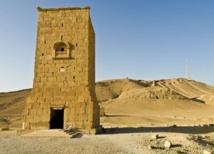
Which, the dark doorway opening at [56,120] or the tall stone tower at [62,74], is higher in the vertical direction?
the tall stone tower at [62,74]

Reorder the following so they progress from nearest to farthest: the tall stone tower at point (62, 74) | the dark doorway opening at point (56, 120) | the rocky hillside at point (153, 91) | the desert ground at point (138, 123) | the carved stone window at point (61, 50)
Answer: the desert ground at point (138, 123) → the tall stone tower at point (62, 74) → the dark doorway opening at point (56, 120) → the carved stone window at point (61, 50) → the rocky hillside at point (153, 91)

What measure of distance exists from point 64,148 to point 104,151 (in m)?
1.83

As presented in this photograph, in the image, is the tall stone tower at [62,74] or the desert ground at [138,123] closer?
the desert ground at [138,123]

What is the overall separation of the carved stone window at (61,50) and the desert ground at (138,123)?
6.04m

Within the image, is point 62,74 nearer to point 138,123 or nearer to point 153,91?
point 138,123

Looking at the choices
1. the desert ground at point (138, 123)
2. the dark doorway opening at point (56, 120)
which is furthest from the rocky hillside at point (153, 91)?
the dark doorway opening at point (56, 120)

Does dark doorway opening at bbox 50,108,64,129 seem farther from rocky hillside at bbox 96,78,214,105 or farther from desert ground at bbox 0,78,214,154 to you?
rocky hillside at bbox 96,78,214,105

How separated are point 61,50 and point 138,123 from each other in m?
15.7

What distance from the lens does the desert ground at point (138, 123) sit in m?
10.3

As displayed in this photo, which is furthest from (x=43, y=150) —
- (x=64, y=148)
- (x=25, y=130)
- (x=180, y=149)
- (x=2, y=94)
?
(x=2, y=94)

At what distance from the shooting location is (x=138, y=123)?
29.0 metres

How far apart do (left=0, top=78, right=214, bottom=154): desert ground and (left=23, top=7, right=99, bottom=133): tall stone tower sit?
206cm

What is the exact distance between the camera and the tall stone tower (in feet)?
53.4

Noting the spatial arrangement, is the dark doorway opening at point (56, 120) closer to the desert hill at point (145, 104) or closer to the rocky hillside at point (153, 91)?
the desert hill at point (145, 104)
